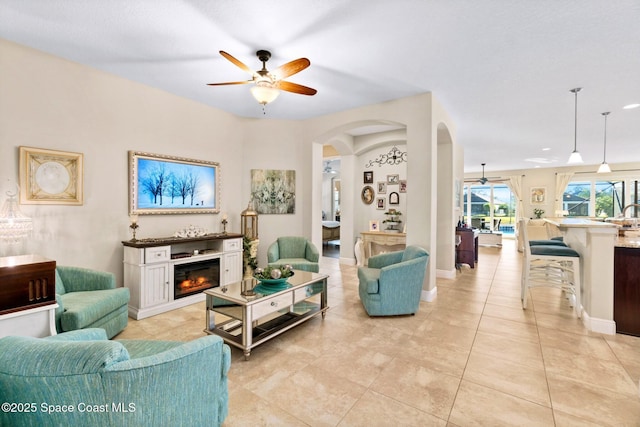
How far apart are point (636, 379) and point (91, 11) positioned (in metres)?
5.20

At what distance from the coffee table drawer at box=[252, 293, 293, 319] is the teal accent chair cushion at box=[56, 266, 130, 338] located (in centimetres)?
141

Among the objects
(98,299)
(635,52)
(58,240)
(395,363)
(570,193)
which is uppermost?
(635,52)

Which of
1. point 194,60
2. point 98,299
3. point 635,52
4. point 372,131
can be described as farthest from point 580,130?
point 98,299

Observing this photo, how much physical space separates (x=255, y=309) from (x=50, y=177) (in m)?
2.67

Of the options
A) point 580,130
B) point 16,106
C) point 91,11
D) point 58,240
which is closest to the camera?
point 91,11

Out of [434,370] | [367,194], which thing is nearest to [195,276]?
[434,370]

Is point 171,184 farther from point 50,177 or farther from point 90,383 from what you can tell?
point 90,383

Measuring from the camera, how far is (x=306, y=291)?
3.08m

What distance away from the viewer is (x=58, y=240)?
312cm

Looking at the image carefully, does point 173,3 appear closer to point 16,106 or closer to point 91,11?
point 91,11

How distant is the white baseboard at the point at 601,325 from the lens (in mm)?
2943

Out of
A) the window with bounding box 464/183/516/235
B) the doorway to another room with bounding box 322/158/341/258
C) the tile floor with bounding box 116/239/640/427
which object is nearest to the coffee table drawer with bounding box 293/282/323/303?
the tile floor with bounding box 116/239/640/427

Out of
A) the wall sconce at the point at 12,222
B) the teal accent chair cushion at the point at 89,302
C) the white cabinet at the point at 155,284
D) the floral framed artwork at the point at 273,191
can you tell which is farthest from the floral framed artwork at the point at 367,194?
the wall sconce at the point at 12,222

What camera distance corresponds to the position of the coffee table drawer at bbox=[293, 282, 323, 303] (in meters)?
2.93
